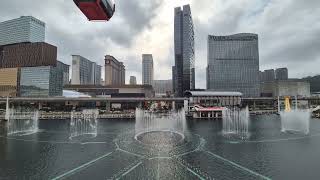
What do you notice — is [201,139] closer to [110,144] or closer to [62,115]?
[110,144]

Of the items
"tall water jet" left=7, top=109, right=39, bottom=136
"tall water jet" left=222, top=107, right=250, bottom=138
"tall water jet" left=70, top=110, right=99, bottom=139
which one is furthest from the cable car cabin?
"tall water jet" left=7, top=109, right=39, bottom=136

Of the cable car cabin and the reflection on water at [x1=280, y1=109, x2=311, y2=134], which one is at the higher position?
the cable car cabin

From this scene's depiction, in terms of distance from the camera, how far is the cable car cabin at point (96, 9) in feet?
72.4

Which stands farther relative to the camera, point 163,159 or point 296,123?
point 296,123

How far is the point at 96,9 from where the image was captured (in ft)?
74.9

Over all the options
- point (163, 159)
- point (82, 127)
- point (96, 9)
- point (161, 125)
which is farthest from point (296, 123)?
point (96, 9)

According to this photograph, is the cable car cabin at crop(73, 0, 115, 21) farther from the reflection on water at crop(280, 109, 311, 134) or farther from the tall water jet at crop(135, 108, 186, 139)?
the reflection on water at crop(280, 109, 311, 134)

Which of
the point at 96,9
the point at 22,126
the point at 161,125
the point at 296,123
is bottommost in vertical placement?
the point at 22,126

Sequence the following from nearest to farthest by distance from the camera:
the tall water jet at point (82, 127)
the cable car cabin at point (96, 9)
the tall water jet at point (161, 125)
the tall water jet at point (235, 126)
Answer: the cable car cabin at point (96, 9) → the tall water jet at point (235, 126) → the tall water jet at point (82, 127) → the tall water jet at point (161, 125)

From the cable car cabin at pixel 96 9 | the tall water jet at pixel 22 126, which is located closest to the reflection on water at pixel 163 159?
the tall water jet at pixel 22 126

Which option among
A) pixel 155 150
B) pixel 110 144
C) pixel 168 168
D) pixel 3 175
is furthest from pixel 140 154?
pixel 3 175

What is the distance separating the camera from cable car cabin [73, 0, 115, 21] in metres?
22.1

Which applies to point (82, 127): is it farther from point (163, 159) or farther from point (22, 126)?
point (163, 159)

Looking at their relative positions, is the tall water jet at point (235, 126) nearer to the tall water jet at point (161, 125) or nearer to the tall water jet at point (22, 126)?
the tall water jet at point (161, 125)
